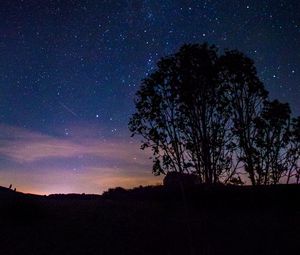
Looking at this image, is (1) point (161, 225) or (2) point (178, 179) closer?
(1) point (161, 225)

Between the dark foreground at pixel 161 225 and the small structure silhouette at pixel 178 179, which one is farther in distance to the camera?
the small structure silhouette at pixel 178 179

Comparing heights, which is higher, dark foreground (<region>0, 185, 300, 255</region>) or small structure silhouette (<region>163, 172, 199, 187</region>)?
small structure silhouette (<region>163, 172, 199, 187</region>)

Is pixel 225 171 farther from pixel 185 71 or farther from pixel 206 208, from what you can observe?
pixel 206 208

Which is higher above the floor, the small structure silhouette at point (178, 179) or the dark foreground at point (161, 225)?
the small structure silhouette at point (178, 179)

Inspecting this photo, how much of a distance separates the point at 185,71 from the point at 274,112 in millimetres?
7356

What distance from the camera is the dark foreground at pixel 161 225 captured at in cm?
1492

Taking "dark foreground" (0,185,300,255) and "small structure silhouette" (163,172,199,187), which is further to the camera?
"small structure silhouette" (163,172,199,187)

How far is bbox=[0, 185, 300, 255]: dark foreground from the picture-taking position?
49.0ft

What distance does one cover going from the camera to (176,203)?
21469 millimetres

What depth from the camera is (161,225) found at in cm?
1753

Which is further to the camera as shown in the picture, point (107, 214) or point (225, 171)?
point (225, 171)

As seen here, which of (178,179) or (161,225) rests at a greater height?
(178,179)

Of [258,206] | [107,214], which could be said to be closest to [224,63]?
[258,206]

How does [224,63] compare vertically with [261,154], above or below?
above
